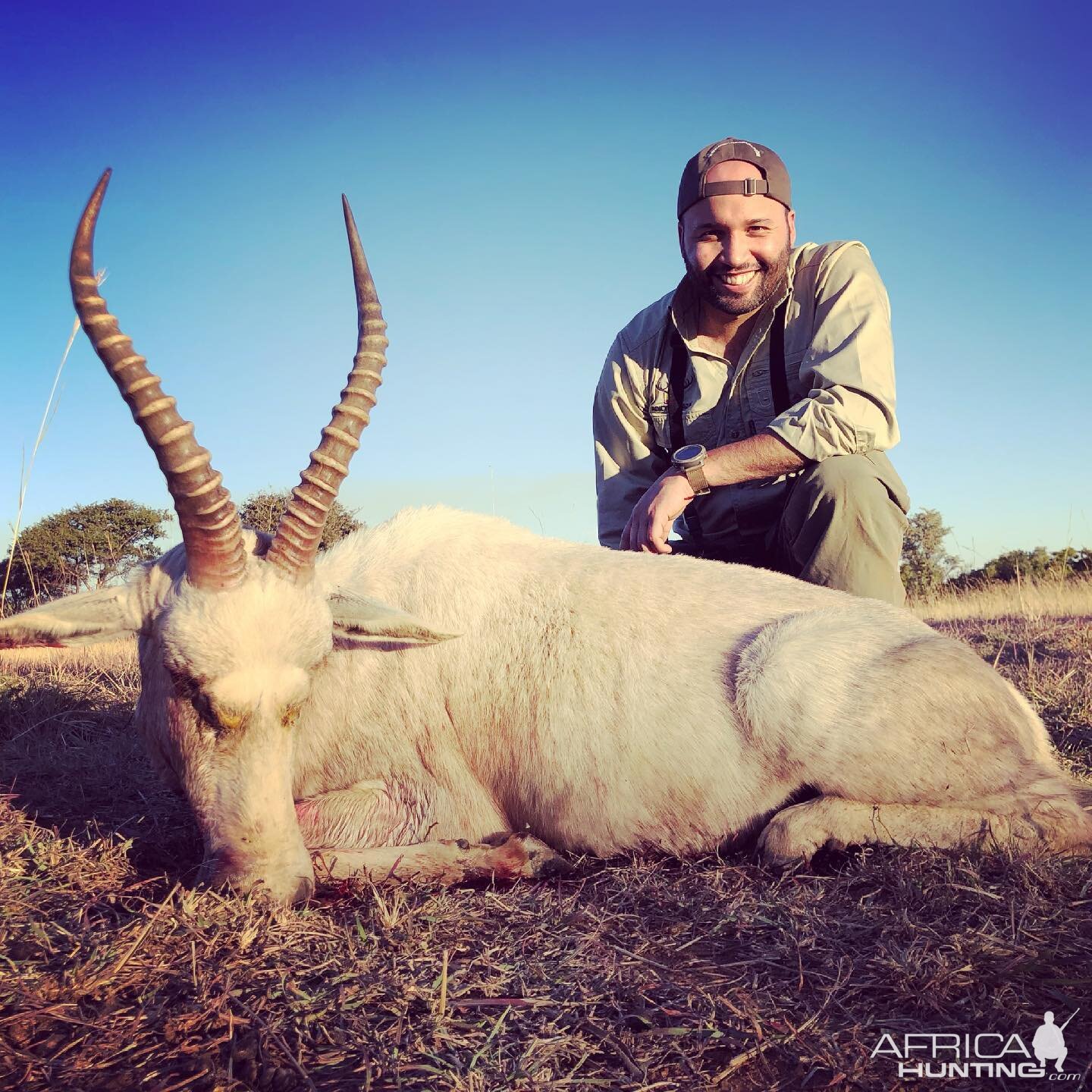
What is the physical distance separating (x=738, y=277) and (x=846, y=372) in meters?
0.98

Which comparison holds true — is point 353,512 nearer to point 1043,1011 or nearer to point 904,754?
point 904,754

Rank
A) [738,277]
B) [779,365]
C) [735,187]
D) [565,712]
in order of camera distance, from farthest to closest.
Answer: [779,365], [738,277], [735,187], [565,712]

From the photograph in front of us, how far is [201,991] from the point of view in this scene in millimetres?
2186

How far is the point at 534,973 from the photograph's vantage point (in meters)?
2.36

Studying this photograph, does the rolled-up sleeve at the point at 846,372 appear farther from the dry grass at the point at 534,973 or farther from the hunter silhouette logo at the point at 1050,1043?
the hunter silhouette logo at the point at 1050,1043

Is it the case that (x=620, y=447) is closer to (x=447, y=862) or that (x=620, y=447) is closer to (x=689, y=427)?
(x=689, y=427)

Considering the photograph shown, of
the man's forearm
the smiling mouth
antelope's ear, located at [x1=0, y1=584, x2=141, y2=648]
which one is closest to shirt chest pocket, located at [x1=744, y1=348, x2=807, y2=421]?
the smiling mouth

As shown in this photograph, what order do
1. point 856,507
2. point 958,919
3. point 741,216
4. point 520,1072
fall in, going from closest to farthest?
point 520,1072
point 958,919
point 856,507
point 741,216

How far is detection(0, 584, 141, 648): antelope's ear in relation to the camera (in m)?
3.36

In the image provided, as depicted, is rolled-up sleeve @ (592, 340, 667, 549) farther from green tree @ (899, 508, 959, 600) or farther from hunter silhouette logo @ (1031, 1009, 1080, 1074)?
green tree @ (899, 508, 959, 600)

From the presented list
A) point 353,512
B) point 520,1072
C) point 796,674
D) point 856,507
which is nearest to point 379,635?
point 796,674

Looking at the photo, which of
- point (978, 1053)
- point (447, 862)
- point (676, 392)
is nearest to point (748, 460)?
point (676, 392)

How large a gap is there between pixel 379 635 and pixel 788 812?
177 cm

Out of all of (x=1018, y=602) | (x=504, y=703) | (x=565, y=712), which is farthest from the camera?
(x=1018, y=602)
